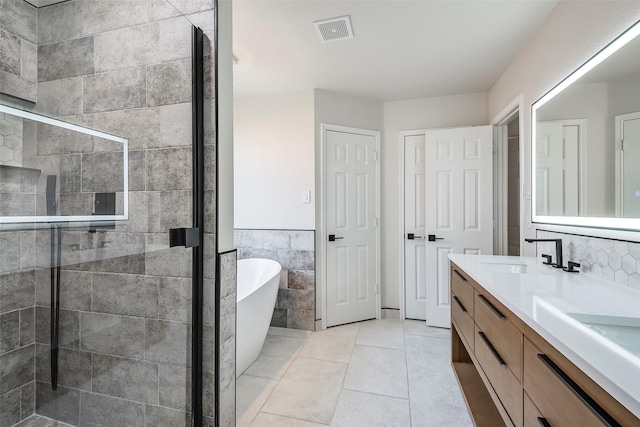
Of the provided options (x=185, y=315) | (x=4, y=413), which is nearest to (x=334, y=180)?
(x=185, y=315)

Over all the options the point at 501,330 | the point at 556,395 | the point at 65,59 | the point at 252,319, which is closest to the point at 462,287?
the point at 501,330

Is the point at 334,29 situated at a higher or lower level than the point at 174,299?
higher

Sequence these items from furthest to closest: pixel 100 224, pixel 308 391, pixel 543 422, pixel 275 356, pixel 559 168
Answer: pixel 275 356
pixel 308 391
pixel 559 168
pixel 100 224
pixel 543 422

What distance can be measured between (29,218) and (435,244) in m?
3.06

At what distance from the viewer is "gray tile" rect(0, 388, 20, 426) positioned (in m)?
1.04

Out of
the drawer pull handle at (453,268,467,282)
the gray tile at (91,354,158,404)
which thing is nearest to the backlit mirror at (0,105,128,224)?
the gray tile at (91,354,158,404)

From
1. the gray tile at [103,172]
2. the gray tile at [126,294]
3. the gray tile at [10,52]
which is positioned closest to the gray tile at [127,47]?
the gray tile at [10,52]

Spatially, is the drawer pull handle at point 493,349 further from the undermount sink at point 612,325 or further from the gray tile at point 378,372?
the gray tile at point 378,372

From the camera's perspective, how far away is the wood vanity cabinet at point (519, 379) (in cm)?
64

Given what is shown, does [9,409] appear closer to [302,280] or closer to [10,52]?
[10,52]

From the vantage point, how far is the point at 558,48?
1755 mm

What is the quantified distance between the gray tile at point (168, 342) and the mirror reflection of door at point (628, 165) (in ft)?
6.42

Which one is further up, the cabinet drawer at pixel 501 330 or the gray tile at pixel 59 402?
the cabinet drawer at pixel 501 330

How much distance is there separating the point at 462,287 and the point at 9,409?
2.11 metres
